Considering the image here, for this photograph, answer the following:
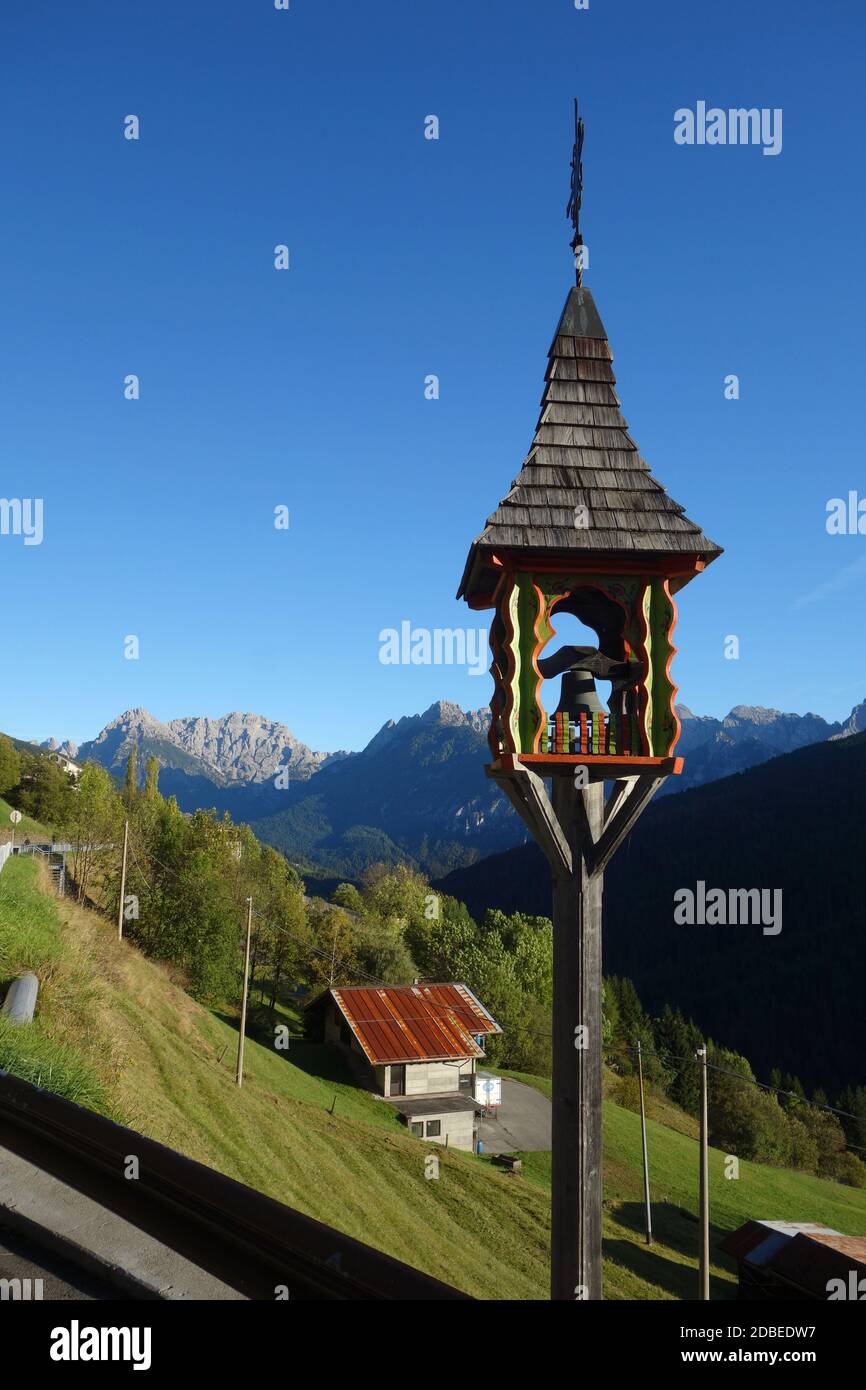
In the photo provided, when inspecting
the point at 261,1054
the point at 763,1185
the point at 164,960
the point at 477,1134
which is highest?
the point at 164,960

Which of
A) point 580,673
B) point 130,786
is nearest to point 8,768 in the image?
point 130,786

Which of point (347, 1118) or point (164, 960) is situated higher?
point (164, 960)

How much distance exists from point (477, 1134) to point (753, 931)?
461ft

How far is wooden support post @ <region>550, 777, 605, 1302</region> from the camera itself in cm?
732

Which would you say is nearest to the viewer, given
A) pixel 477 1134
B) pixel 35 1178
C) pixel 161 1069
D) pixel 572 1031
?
pixel 35 1178

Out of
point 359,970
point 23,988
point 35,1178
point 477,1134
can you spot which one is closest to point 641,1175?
point 477,1134

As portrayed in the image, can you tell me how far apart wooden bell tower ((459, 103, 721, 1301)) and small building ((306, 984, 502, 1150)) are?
39.1m

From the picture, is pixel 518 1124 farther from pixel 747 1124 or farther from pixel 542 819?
pixel 542 819

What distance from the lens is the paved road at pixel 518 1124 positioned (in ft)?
152

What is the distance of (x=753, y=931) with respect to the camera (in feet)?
568

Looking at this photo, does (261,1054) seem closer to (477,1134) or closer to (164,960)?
(164,960)

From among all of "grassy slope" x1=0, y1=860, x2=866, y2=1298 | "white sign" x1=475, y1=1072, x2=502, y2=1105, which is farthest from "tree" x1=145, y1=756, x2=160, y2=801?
"white sign" x1=475, y1=1072, x2=502, y2=1105
